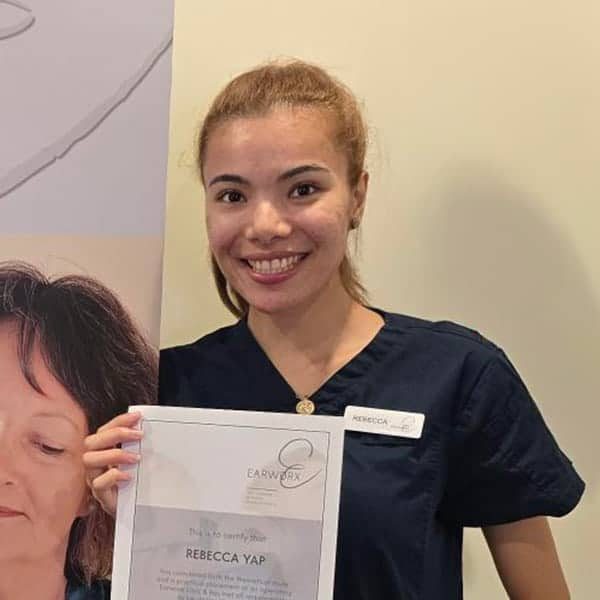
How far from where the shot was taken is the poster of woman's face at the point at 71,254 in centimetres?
97

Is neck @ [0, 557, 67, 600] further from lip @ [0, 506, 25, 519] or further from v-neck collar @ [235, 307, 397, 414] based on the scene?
v-neck collar @ [235, 307, 397, 414]

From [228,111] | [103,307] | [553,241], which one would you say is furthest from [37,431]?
[553,241]

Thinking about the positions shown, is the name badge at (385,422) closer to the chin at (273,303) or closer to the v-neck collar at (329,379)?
the v-neck collar at (329,379)

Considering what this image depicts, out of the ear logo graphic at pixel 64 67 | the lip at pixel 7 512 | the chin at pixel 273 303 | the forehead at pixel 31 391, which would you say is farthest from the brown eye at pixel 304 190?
the lip at pixel 7 512

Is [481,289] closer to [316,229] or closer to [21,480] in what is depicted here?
[316,229]

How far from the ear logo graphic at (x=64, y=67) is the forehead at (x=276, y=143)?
0.45ft

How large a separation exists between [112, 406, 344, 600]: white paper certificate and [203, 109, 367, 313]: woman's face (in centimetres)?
17

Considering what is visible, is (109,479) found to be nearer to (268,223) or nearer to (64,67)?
(268,223)

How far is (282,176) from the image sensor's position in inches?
37.0

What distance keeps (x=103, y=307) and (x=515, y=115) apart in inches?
26.9

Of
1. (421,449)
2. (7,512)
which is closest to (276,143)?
(421,449)

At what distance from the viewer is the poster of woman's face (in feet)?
3.18

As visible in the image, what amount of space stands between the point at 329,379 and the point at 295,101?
325 millimetres

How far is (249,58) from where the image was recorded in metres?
1.32
